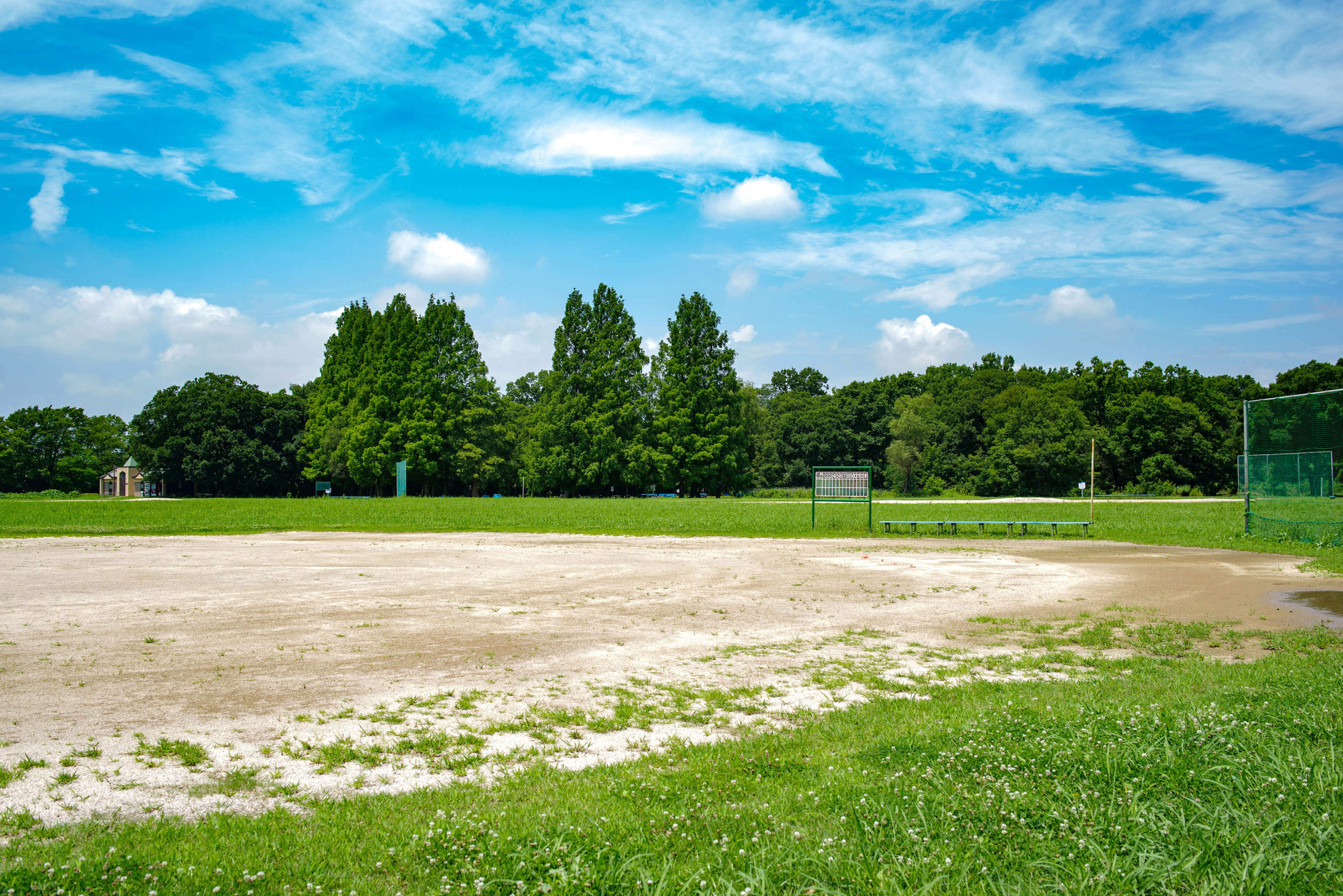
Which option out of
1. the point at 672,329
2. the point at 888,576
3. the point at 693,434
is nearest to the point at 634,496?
the point at 693,434

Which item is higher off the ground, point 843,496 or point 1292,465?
point 1292,465

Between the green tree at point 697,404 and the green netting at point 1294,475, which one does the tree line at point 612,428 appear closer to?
the green tree at point 697,404

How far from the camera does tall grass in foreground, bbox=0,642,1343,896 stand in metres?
3.56

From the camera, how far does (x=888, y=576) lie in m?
16.0

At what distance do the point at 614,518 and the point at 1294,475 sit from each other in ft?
79.3

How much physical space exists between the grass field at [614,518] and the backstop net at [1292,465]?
1.00 m

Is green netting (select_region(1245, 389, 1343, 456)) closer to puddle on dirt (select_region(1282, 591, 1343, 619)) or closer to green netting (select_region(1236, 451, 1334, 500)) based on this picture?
green netting (select_region(1236, 451, 1334, 500))

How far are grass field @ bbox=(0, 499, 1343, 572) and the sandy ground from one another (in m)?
7.90

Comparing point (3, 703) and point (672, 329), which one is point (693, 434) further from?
point (3, 703)

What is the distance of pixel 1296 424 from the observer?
74.0ft

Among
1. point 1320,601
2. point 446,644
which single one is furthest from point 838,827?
point 1320,601

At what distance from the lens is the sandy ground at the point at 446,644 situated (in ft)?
Answer: 18.2

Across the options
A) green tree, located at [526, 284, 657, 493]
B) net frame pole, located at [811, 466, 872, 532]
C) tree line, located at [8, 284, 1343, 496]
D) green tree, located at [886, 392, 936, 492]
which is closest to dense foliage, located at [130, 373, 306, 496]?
tree line, located at [8, 284, 1343, 496]

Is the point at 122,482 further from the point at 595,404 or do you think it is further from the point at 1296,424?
the point at 1296,424
